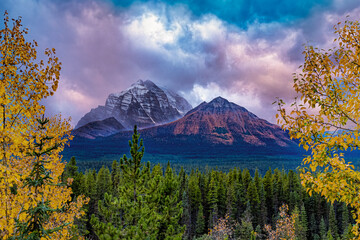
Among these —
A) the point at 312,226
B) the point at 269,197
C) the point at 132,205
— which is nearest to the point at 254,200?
the point at 269,197

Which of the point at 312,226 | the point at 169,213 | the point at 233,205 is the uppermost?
the point at 169,213

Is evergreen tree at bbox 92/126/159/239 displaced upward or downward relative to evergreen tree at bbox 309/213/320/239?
upward

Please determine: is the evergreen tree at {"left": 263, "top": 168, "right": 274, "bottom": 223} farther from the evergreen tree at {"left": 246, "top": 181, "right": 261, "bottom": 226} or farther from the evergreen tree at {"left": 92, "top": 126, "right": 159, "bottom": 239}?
the evergreen tree at {"left": 92, "top": 126, "right": 159, "bottom": 239}

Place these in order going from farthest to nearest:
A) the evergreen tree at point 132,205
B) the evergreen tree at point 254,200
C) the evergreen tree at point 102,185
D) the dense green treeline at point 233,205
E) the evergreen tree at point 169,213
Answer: the evergreen tree at point 254,200
the evergreen tree at point 102,185
the dense green treeline at point 233,205
the evergreen tree at point 169,213
the evergreen tree at point 132,205

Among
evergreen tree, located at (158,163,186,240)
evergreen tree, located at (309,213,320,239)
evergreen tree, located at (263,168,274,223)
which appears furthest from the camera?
evergreen tree, located at (263,168,274,223)

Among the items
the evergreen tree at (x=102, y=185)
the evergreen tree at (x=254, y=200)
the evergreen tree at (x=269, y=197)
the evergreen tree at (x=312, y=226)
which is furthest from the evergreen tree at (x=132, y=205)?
the evergreen tree at (x=312, y=226)

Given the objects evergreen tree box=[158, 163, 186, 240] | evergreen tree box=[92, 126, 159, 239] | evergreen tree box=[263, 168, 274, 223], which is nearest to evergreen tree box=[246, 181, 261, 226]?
evergreen tree box=[263, 168, 274, 223]

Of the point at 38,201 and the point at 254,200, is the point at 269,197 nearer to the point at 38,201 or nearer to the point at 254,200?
→ the point at 254,200

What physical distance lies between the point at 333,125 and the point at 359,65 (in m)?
1.65

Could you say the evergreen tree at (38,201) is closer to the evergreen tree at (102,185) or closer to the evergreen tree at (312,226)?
the evergreen tree at (102,185)

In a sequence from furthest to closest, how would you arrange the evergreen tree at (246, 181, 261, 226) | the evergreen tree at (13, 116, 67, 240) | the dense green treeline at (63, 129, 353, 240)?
the evergreen tree at (246, 181, 261, 226)
the dense green treeline at (63, 129, 353, 240)
the evergreen tree at (13, 116, 67, 240)

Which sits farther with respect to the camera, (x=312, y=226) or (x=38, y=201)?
(x=312, y=226)

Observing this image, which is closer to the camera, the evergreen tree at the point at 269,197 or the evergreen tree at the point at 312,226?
the evergreen tree at the point at 312,226

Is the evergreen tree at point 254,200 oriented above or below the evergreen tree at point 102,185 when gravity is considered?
below
